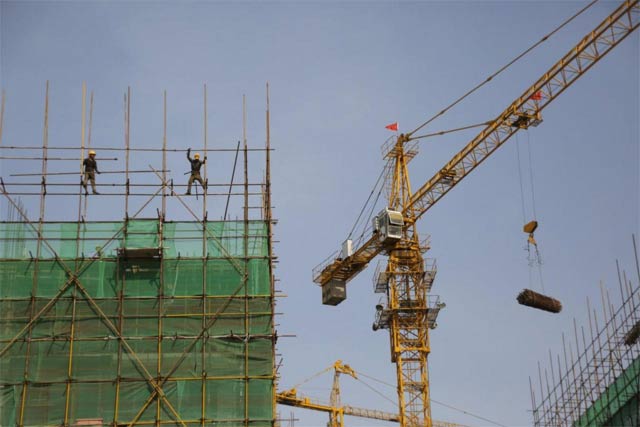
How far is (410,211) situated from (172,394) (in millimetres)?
28675

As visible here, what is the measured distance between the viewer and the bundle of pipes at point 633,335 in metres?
38.3

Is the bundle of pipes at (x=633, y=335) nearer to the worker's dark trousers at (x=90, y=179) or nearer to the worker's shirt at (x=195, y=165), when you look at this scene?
the worker's shirt at (x=195, y=165)

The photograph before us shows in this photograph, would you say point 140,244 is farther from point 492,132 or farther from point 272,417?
point 492,132

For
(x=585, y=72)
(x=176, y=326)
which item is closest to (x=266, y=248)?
(x=176, y=326)

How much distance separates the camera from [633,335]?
128ft

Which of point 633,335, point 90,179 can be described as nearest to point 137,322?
point 90,179

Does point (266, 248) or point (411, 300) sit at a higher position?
point (411, 300)

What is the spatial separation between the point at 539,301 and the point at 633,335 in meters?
8.23

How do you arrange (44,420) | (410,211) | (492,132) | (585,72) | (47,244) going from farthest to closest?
(410,211), (492,132), (585,72), (47,244), (44,420)

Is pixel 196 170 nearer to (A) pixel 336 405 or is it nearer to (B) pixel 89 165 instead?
(B) pixel 89 165

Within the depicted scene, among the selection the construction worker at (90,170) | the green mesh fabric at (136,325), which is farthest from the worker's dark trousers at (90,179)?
the green mesh fabric at (136,325)

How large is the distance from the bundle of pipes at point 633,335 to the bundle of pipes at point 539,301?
7.18 metres

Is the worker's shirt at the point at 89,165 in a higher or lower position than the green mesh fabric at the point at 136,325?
higher

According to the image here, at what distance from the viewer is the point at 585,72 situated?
51.2 meters
